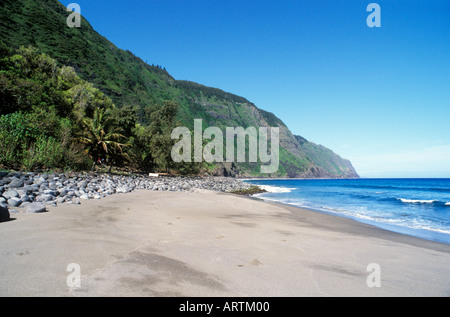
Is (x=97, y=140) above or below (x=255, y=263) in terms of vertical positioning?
above

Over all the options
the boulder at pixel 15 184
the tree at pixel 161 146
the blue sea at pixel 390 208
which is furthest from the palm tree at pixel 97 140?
the blue sea at pixel 390 208

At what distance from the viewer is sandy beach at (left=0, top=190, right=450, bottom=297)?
83.8 inches

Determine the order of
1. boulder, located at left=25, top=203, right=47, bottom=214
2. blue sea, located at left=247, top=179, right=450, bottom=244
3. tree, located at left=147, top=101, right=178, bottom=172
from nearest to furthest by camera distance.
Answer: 1. boulder, located at left=25, top=203, right=47, bottom=214
2. blue sea, located at left=247, top=179, right=450, bottom=244
3. tree, located at left=147, top=101, right=178, bottom=172

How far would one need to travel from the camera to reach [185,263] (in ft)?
9.34

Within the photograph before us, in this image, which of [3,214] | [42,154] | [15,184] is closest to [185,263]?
[3,214]

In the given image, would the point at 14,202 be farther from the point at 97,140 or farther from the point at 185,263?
the point at 97,140

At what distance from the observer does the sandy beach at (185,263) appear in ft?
6.98

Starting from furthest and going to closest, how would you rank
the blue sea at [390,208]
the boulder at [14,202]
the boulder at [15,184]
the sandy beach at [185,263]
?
the blue sea at [390,208], the boulder at [15,184], the boulder at [14,202], the sandy beach at [185,263]

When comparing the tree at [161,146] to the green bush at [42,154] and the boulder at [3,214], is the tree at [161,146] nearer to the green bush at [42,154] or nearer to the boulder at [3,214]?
the green bush at [42,154]

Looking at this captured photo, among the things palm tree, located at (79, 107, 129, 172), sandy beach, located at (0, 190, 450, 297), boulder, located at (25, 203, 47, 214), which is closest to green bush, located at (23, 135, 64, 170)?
palm tree, located at (79, 107, 129, 172)

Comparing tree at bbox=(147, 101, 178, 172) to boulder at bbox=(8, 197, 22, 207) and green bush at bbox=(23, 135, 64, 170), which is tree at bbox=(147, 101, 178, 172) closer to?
green bush at bbox=(23, 135, 64, 170)
